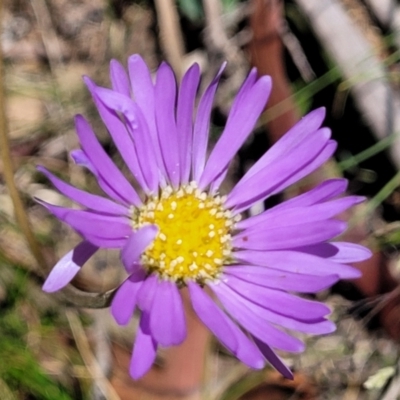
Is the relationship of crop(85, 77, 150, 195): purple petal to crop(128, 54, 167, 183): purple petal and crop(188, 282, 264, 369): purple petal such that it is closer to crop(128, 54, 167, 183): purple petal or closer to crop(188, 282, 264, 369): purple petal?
crop(128, 54, 167, 183): purple petal

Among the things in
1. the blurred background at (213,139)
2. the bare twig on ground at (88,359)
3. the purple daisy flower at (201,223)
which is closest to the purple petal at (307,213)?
the purple daisy flower at (201,223)

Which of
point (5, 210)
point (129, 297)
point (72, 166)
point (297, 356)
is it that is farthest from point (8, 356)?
point (129, 297)

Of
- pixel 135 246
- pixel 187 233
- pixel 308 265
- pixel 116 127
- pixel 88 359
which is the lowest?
pixel 88 359

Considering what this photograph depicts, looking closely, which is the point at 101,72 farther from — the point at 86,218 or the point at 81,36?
the point at 86,218

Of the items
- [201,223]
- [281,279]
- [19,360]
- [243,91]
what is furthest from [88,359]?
[243,91]

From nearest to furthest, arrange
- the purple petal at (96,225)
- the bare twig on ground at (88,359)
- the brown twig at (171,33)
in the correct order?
the purple petal at (96,225) < the bare twig on ground at (88,359) < the brown twig at (171,33)

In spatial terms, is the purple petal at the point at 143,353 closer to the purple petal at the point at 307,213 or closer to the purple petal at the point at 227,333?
the purple petal at the point at 227,333

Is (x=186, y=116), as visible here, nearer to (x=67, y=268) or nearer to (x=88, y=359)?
(x=67, y=268)

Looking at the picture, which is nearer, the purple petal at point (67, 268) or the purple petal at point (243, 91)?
the purple petal at point (67, 268)
